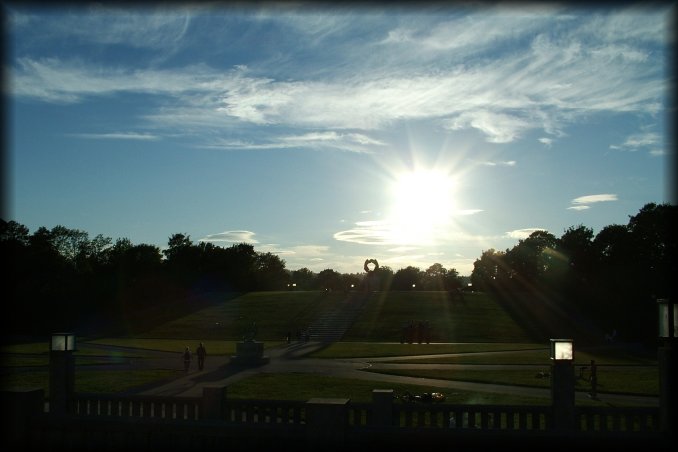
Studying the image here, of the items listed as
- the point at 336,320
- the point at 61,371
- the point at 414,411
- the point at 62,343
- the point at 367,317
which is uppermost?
the point at 62,343

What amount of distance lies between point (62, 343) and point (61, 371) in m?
0.69

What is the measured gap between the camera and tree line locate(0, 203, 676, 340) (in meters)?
71.7

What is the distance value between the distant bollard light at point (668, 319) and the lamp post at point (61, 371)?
10.7 metres

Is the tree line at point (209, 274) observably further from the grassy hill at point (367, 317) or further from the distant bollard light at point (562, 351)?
the distant bollard light at point (562, 351)

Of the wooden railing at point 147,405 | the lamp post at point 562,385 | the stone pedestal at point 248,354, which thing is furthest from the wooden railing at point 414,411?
the stone pedestal at point 248,354

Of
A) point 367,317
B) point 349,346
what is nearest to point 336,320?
point 367,317

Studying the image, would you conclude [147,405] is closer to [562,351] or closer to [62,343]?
[62,343]

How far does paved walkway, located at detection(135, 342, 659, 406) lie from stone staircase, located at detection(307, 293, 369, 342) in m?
14.7

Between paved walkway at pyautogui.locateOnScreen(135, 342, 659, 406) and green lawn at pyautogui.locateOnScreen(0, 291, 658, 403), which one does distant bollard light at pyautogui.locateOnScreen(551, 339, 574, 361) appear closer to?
green lawn at pyautogui.locateOnScreen(0, 291, 658, 403)

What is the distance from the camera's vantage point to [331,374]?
30.0 meters

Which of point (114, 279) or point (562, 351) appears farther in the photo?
point (114, 279)

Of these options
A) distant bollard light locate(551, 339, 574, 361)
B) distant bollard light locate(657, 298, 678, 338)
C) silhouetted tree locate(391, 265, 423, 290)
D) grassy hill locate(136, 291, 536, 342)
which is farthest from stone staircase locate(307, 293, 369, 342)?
silhouetted tree locate(391, 265, 423, 290)

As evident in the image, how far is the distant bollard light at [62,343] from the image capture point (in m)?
13.5

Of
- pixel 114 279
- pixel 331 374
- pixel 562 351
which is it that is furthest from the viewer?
pixel 114 279
